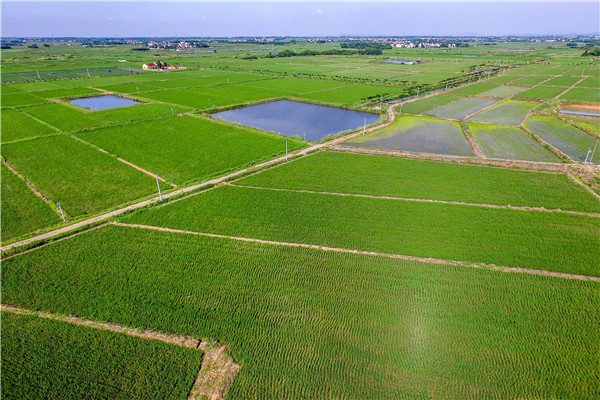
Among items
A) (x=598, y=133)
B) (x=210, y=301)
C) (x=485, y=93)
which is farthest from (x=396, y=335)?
(x=485, y=93)

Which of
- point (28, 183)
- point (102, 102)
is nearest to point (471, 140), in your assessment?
point (28, 183)

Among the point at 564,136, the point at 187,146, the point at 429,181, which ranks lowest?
the point at 429,181

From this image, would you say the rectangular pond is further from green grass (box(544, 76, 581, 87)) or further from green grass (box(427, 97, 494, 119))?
green grass (box(544, 76, 581, 87))

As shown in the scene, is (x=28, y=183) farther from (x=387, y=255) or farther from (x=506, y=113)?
(x=506, y=113)

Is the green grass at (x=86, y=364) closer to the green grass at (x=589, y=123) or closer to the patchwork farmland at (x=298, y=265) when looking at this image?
the patchwork farmland at (x=298, y=265)

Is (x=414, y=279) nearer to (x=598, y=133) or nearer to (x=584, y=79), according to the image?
(x=598, y=133)

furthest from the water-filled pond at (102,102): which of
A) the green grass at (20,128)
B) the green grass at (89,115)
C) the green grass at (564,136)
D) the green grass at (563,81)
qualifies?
the green grass at (563,81)
